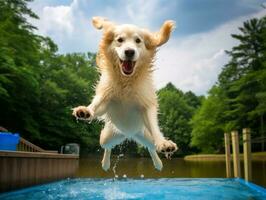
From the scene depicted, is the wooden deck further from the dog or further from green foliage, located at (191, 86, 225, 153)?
green foliage, located at (191, 86, 225, 153)

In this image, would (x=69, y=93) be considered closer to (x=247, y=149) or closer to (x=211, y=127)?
(x=211, y=127)

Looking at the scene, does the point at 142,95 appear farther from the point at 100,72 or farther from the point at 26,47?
the point at 26,47

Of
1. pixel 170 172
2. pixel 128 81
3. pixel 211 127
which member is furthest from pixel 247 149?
pixel 211 127

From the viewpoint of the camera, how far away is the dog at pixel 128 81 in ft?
15.1

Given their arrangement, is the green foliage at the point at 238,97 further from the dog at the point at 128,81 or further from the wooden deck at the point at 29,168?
the dog at the point at 128,81

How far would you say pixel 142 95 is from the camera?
16.6 feet

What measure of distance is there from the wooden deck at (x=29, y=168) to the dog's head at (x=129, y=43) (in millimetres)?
3625

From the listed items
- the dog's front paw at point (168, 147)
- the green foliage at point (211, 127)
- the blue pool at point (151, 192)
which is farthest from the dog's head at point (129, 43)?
the green foliage at point (211, 127)

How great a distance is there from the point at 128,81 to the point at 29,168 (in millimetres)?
5058

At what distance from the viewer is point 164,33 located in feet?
15.7

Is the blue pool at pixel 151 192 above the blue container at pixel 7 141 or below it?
below

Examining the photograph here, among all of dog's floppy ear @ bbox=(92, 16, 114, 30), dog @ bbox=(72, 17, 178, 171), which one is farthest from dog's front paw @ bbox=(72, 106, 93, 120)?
dog's floppy ear @ bbox=(92, 16, 114, 30)

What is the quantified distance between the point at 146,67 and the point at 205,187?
5.24 metres

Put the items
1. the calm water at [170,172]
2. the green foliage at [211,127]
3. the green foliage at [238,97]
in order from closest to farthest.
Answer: the calm water at [170,172] < the green foliage at [238,97] < the green foliage at [211,127]
